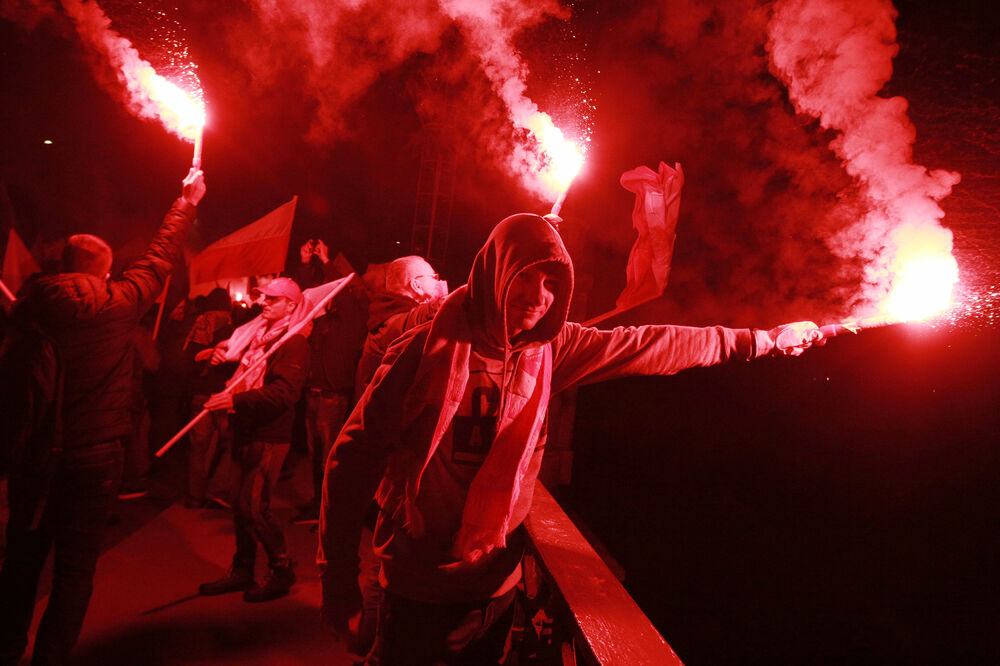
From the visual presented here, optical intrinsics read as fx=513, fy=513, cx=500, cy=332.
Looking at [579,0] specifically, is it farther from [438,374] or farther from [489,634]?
[489,634]

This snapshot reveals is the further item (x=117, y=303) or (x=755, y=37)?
(x=755, y=37)

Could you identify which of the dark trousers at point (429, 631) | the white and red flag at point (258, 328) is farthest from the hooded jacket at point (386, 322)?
the dark trousers at point (429, 631)

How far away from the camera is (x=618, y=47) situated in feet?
20.3

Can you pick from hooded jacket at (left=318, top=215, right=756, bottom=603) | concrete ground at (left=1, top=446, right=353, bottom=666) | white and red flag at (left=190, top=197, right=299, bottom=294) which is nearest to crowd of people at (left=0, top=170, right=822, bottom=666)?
hooded jacket at (left=318, top=215, right=756, bottom=603)

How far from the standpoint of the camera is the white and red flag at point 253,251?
679 centimetres

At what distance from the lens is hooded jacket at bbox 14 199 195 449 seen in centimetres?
291

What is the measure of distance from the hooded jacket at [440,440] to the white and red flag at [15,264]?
654 centimetres

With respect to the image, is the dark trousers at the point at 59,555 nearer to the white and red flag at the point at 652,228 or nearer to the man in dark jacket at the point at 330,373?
the man in dark jacket at the point at 330,373

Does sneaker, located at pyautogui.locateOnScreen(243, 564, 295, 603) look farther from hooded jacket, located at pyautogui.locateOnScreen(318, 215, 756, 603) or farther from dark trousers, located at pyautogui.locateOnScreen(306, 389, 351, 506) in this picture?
hooded jacket, located at pyautogui.locateOnScreen(318, 215, 756, 603)

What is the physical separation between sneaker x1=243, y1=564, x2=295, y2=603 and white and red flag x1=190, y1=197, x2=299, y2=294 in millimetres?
3793

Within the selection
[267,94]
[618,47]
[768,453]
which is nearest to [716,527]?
[768,453]

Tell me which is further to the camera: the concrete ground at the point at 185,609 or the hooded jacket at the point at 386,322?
the concrete ground at the point at 185,609

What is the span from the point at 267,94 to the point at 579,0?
3.92m

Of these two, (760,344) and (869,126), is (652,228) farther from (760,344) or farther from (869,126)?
(869,126)
